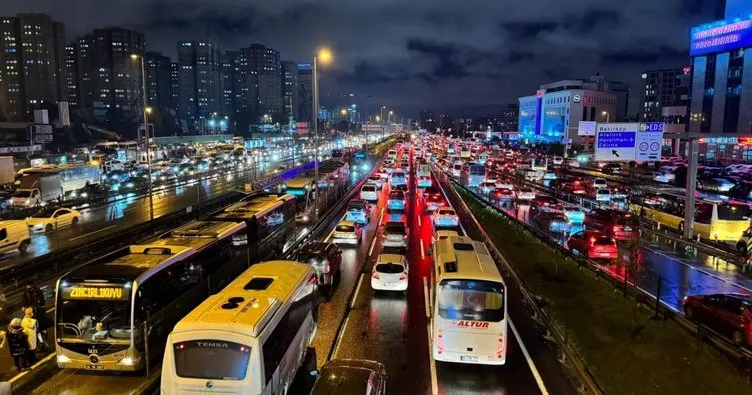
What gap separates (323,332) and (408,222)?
21.0 metres

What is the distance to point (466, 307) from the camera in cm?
1248

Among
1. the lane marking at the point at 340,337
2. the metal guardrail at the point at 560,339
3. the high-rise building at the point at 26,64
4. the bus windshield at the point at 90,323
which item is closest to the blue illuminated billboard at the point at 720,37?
the metal guardrail at the point at 560,339

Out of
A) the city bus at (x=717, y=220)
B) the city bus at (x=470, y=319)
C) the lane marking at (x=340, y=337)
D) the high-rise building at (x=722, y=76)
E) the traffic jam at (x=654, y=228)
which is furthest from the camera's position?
the high-rise building at (x=722, y=76)

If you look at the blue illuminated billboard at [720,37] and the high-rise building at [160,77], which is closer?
the blue illuminated billboard at [720,37]

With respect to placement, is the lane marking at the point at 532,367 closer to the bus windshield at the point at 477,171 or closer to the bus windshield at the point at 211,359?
the bus windshield at the point at 211,359

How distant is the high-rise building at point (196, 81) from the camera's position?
18038cm

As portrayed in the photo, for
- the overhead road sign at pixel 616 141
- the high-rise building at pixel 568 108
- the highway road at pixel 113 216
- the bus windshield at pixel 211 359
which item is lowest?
the highway road at pixel 113 216

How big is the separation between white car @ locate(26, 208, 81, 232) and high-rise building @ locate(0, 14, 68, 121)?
385 ft

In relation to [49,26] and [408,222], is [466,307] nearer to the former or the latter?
[408,222]

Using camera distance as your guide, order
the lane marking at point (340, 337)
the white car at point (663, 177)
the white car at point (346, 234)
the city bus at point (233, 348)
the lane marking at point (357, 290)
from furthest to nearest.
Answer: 1. the white car at point (663, 177)
2. the white car at point (346, 234)
3. the lane marking at point (357, 290)
4. the lane marking at point (340, 337)
5. the city bus at point (233, 348)

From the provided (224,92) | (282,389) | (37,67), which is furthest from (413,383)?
(224,92)

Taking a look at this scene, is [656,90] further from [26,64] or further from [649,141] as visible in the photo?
[26,64]

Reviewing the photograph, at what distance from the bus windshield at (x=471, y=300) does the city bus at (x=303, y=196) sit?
80.8ft

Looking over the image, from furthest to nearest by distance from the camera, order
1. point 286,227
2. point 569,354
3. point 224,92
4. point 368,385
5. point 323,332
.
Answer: point 224,92 → point 286,227 → point 323,332 → point 569,354 → point 368,385
